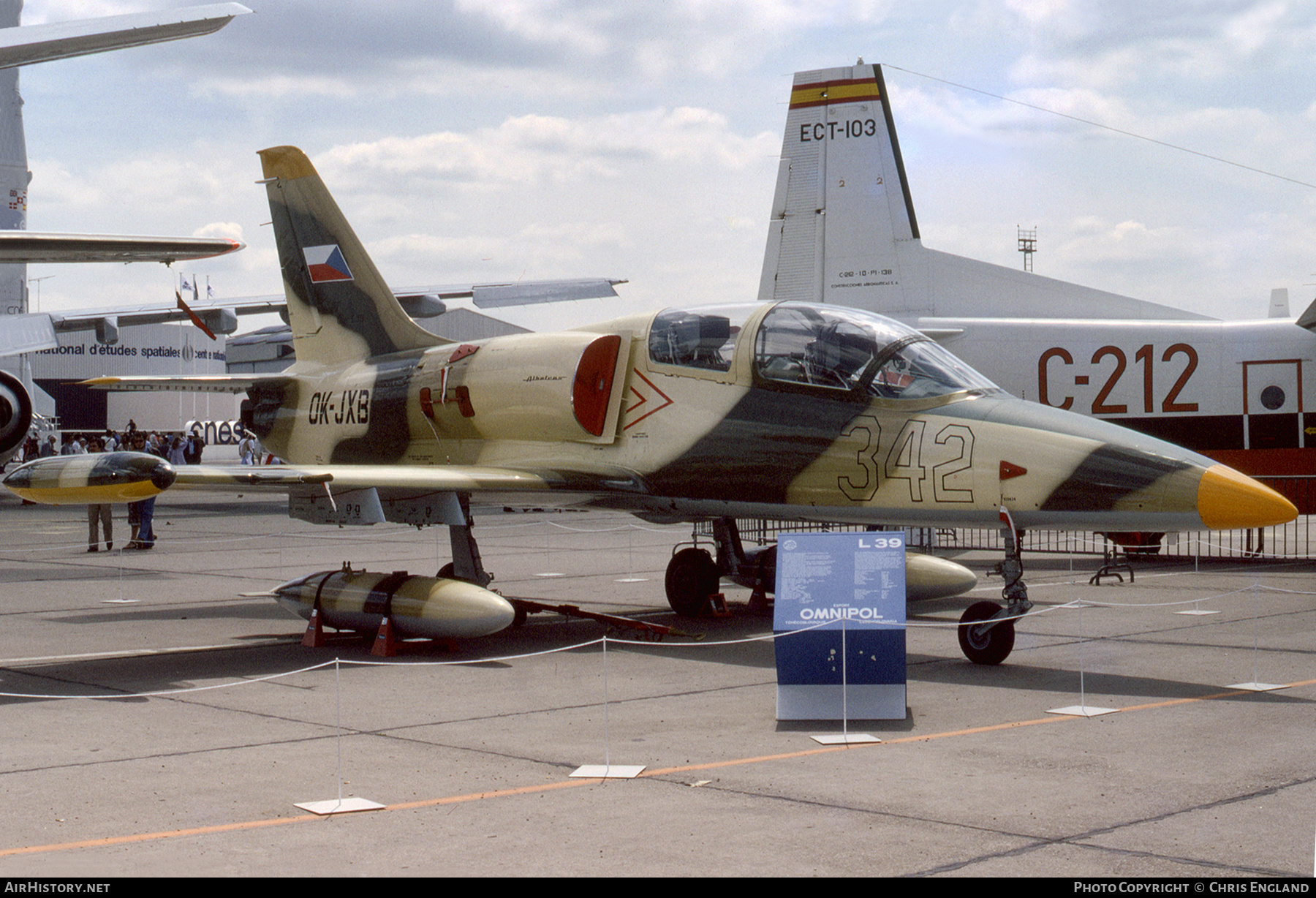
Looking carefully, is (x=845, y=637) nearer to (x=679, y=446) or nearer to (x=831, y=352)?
(x=831, y=352)

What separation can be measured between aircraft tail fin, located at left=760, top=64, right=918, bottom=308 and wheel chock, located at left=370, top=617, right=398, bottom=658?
43.1ft

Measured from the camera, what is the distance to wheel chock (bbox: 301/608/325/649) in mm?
11602

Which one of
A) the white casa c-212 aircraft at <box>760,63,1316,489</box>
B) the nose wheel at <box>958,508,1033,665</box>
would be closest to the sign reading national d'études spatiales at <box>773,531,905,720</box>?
the nose wheel at <box>958,508,1033,665</box>

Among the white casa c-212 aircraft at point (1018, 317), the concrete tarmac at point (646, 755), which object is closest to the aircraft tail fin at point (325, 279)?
the concrete tarmac at point (646, 755)

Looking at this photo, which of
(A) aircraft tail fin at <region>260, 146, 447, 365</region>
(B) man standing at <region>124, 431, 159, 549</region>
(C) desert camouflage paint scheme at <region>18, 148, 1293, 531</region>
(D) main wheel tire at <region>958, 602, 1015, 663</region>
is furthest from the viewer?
(B) man standing at <region>124, 431, 159, 549</region>

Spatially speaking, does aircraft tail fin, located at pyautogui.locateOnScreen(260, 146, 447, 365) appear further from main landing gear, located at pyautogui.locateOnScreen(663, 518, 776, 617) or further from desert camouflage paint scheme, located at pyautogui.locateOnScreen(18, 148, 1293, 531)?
main landing gear, located at pyautogui.locateOnScreen(663, 518, 776, 617)

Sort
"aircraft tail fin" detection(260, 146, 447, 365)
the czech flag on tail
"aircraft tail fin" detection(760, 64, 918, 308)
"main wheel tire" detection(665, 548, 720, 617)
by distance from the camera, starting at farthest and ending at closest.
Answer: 1. "aircraft tail fin" detection(760, 64, 918, 308)
2. the czech flag on tail
3. "aircraft tail fin" detection(260, 146, 447, 365)
4. "main wheel tire" detection(665, 548, 720, 617)

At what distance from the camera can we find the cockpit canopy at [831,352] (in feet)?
33.3

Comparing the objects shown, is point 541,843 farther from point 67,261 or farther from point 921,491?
point 67,261

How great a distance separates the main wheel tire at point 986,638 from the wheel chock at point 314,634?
224 inches

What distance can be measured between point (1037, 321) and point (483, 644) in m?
12.1

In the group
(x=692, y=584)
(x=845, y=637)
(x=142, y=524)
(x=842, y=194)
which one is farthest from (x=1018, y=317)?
(x=142, y=524)

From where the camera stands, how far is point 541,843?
5.27 meters

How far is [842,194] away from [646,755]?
16.8m
